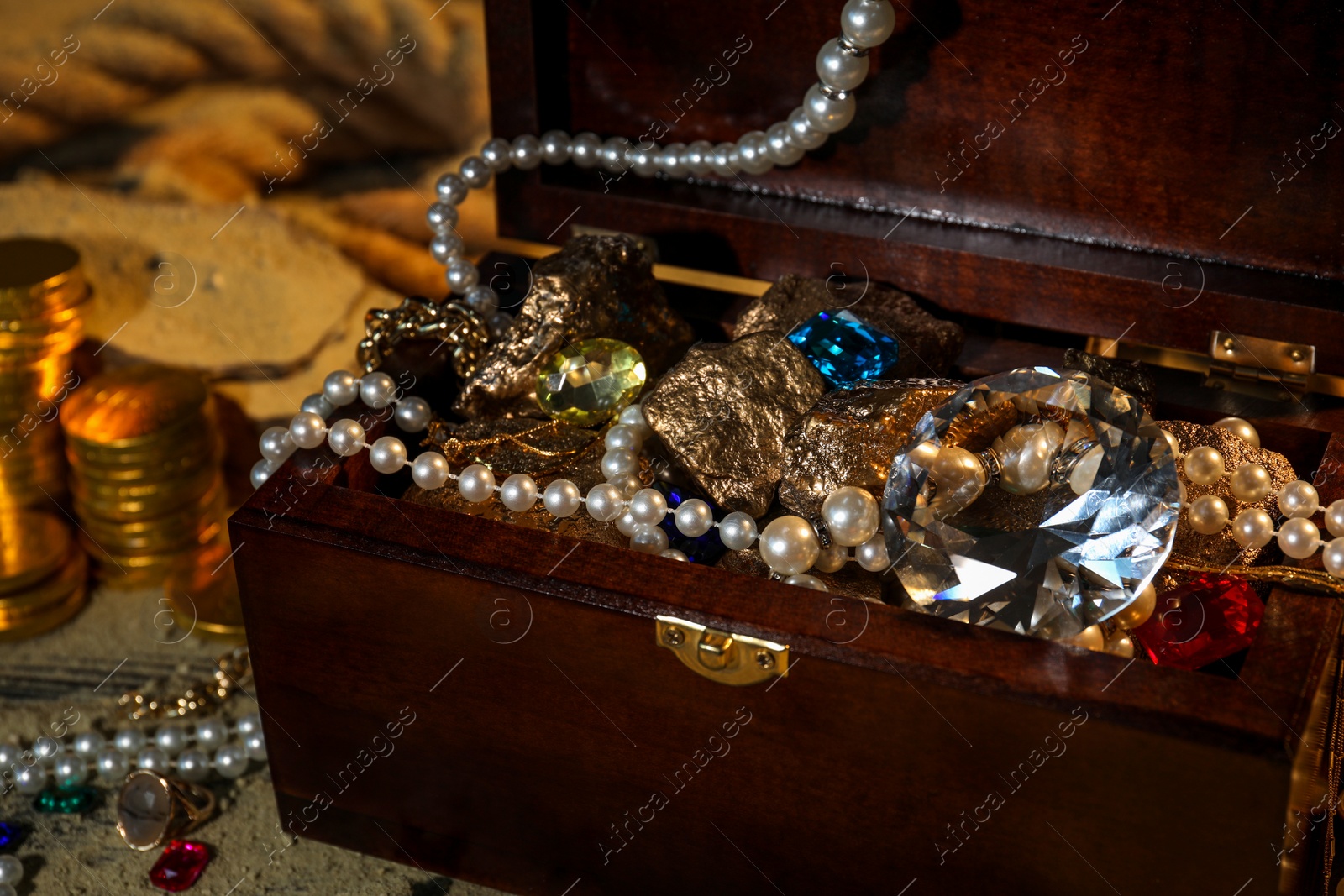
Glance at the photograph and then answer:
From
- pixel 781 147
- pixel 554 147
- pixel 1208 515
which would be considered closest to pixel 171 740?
pixel 554 147

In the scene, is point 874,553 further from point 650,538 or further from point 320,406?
point 320,406

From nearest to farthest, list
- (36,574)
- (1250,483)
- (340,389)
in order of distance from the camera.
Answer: (1250,483) → (340,389) → (36,574)

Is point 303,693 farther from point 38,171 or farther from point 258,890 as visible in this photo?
point 38,171

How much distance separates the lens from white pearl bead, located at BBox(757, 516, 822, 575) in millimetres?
760

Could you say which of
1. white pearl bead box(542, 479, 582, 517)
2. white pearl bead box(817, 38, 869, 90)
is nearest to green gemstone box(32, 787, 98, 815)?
white pearl bead box(542, 479, 582, 517)

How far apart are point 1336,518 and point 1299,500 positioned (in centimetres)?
3

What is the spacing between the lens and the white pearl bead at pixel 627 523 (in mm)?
833

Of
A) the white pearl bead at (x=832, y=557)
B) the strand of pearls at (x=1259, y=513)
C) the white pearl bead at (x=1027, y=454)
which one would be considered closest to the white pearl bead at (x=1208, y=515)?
the strand of pearls at (x=1259, y=513)

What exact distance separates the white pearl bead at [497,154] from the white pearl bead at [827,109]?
0.86ft

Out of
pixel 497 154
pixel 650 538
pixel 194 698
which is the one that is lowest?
pixel 194 698

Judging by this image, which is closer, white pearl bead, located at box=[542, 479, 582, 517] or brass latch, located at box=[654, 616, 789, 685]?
brass latch, located at box=[654, 616, 789, 685]

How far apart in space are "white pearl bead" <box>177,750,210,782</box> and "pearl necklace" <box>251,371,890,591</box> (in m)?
0.24

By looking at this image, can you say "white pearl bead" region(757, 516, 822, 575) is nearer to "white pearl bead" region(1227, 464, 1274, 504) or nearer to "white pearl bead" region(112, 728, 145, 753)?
"white pearl bead" region(1227, 464, 1274, 504)

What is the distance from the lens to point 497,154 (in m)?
1.08
